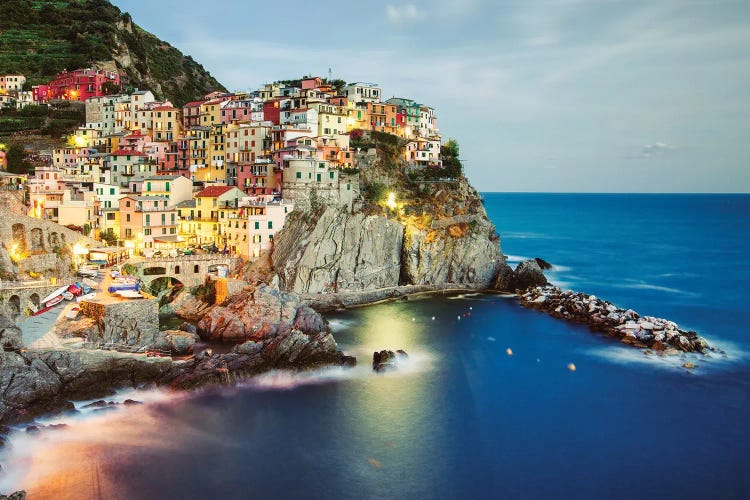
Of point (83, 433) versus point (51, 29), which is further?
point (51, 29)

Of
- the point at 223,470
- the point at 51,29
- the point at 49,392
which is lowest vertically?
the point at 223,470

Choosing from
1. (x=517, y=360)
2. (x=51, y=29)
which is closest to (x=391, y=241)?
(x=517, y=360)

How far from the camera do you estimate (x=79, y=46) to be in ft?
Answer: 239

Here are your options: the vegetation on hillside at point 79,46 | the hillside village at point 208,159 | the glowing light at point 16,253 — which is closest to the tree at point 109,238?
the hillside village at point 208,159

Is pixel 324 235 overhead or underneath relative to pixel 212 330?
overhead

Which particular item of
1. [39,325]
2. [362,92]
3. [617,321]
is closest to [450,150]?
[362,92]

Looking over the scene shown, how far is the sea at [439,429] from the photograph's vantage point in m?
19.6

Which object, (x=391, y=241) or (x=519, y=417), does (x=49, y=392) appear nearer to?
(x=519, y=417)

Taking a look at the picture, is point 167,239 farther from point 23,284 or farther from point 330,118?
point 330,118

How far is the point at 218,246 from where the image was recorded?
140 feet

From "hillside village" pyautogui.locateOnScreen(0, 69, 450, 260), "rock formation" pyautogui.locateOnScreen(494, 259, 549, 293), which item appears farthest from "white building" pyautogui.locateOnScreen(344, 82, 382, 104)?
"rock formation" pyautogui.locateOnScreen(494, 259, 549, 293)

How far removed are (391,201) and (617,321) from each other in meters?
20.6

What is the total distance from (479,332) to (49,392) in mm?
23938

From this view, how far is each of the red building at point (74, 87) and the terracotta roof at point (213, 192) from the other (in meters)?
27.9
